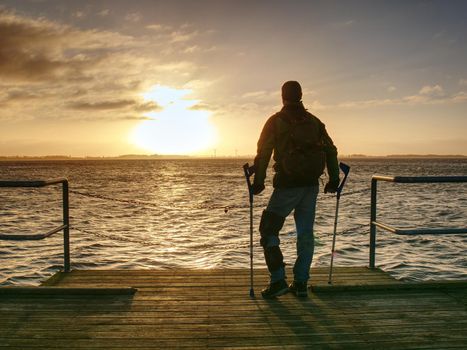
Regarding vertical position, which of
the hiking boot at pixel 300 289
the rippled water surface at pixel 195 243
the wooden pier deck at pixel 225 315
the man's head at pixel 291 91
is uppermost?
the man's head at pixel 291 91

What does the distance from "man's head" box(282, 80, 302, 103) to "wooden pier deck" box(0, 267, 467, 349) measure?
Answer: 2.34 m

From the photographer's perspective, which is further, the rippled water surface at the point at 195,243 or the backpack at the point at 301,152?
the rippled water surface at the point at 195,243

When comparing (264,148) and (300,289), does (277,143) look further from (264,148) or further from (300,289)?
(300,289)

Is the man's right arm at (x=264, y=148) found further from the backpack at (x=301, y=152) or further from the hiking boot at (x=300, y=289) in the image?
the hiking boot at (x=300, y=289)

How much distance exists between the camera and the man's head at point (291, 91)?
4957mm

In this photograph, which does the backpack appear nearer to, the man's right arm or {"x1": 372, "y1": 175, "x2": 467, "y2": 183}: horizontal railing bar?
the man's right arm

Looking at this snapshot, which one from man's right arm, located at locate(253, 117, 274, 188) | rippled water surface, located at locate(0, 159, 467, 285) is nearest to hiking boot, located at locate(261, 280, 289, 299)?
man's right arm, located at locate(253, 117, 274, 188)

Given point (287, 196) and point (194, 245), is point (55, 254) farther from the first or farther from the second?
point (287, 196)

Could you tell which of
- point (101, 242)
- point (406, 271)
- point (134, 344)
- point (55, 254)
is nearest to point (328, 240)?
point (406, 271)

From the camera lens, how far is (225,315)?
14.9ft

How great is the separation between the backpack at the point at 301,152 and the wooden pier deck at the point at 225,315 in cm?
150

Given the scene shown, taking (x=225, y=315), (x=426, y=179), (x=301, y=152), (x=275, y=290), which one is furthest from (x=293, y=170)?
(x=426, y=179)

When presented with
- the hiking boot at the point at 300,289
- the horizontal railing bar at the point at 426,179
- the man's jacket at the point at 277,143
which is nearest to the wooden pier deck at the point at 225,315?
the hiking boot at the point at 300,289

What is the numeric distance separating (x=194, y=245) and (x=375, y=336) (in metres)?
11.8
